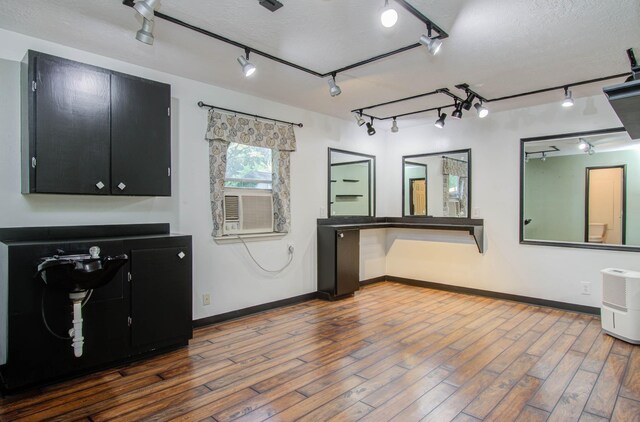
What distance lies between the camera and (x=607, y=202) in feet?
13.8

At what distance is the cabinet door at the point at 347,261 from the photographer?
15.2 ft

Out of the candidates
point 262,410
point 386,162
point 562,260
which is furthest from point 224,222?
point 562,260

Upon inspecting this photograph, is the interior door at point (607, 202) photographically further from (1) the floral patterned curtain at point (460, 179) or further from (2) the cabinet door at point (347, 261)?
(2) the cabinet door at point (347, 261)

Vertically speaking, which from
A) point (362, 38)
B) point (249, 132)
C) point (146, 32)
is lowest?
point (249, 132)

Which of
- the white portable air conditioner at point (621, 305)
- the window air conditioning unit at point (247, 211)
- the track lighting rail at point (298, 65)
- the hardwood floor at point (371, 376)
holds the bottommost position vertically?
the hardwood floor at point (371, 376)

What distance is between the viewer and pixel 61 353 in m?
2.41

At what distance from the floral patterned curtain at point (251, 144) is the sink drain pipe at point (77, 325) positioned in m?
1.45

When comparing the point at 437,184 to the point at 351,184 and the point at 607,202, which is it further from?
the point at 607,202

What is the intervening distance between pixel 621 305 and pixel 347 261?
2846 millimetres

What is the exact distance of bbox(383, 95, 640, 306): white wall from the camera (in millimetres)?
4086

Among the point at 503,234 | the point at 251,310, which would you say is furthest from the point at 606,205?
the point at 251,310

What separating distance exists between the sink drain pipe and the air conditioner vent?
1661 millimetres

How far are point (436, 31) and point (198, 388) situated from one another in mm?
2948

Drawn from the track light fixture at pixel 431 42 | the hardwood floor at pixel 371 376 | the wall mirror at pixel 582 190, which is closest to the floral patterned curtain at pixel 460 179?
the wall mirror at pixel 582 190
